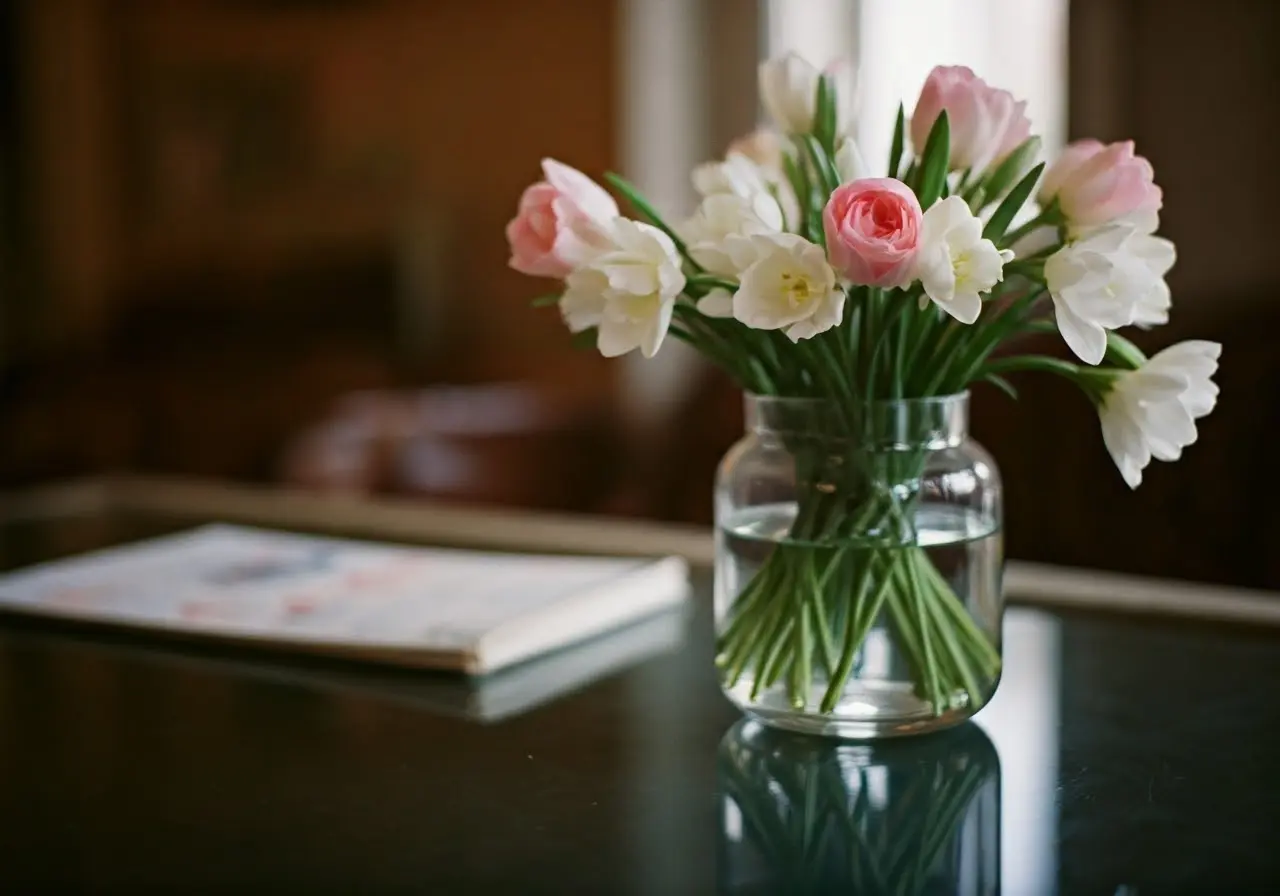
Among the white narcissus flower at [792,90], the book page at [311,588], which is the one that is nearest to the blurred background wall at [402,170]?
the book page at [311,588]

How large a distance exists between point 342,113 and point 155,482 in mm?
2771

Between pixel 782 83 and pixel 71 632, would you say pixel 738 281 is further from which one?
pixel 71 632

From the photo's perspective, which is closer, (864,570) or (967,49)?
(864,570)

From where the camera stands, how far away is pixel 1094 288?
62 cm

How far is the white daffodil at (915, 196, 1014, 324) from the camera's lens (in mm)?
584

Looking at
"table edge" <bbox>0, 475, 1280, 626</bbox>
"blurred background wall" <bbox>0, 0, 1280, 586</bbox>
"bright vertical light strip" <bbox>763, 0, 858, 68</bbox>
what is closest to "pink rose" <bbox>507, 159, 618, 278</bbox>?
"table edge" <bbox>0, 475, 1280, 626</bbox>

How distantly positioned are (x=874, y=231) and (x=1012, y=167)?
0.40 feet

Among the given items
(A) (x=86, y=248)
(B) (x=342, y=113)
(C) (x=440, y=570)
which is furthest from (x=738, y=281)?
(A) (x=86, y=248)

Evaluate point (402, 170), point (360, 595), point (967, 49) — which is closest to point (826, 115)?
point (360, 595)

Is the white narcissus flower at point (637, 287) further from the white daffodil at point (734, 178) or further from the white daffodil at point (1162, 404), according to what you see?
the white daffodil at point (1162, 404)

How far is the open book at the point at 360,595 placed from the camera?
2.89ft

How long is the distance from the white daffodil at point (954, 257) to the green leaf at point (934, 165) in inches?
2.2

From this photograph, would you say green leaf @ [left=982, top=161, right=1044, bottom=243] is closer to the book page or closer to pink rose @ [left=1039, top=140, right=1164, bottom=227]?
pink rose @ [left=1039, top=140, right=1164, bottom=227]

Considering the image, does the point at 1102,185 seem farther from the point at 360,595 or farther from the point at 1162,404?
the point at 360,595
